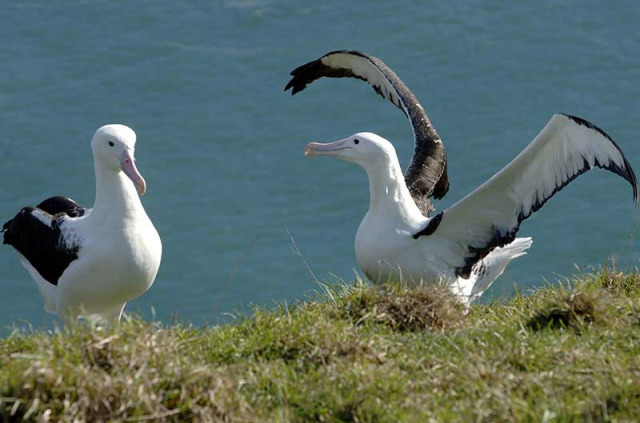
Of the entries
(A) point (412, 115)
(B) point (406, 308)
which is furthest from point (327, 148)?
(B) point (406, 308)

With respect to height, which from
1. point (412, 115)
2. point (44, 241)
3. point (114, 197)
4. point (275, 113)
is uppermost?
point (114, 197)

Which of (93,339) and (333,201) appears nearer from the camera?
(93,339)

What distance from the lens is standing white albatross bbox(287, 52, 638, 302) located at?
790 centimetres

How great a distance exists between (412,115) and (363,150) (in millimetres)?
1295

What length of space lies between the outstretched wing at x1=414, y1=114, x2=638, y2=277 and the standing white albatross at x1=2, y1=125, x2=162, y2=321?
185cm

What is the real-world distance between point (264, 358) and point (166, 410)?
964mm

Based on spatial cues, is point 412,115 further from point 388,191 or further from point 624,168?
point 624,168

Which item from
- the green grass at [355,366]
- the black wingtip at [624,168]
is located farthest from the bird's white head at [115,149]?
the black wingtip at [624,168]

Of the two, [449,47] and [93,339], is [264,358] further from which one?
[449,47]

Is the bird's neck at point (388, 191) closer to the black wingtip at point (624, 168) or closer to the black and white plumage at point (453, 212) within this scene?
the black and white plumage at point (453, 212)

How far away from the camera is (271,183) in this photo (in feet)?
51.9

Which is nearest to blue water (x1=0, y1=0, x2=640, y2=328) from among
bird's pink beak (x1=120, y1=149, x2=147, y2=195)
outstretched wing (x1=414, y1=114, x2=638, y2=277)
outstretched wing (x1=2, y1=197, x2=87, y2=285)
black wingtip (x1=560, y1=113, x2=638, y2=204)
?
outstretched wing (x1=2, y1=197, x2=87, y2=285)

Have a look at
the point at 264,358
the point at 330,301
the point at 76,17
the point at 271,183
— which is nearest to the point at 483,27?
the point at 271,183

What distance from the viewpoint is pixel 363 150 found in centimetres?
840
